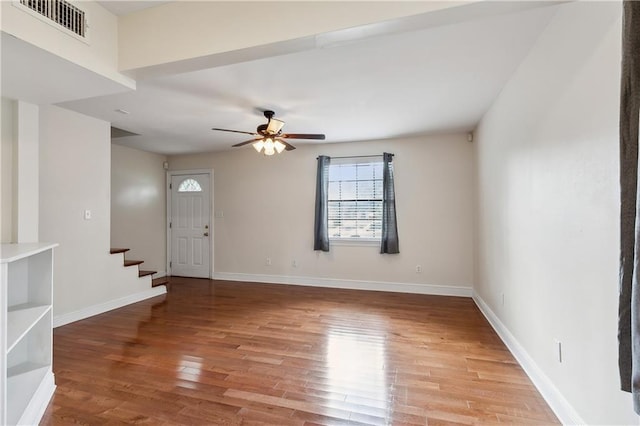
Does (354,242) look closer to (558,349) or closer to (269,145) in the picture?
(269,145)

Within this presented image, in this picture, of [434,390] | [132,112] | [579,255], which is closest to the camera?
[579,255]

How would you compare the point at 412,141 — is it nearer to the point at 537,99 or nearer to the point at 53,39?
the point at 537,99

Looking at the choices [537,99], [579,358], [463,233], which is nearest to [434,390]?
[579,358]

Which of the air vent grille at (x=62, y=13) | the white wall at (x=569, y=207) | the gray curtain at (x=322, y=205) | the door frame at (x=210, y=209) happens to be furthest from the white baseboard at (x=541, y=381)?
the door frame at (x=210, y=209)

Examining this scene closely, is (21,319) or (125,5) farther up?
(125,5)

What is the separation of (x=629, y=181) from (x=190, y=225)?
6220 mm

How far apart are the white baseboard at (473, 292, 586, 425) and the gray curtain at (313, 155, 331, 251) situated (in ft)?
9.07

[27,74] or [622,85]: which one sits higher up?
[27,74]

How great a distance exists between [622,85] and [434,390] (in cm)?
203

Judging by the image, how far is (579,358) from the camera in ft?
5.42

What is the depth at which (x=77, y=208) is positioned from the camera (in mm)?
3715

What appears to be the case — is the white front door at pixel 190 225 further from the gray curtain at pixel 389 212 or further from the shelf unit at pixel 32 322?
the shelf unit at pixel 32 322

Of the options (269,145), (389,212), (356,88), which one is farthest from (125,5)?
(389,212)

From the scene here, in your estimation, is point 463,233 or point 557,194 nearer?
point 557,194
